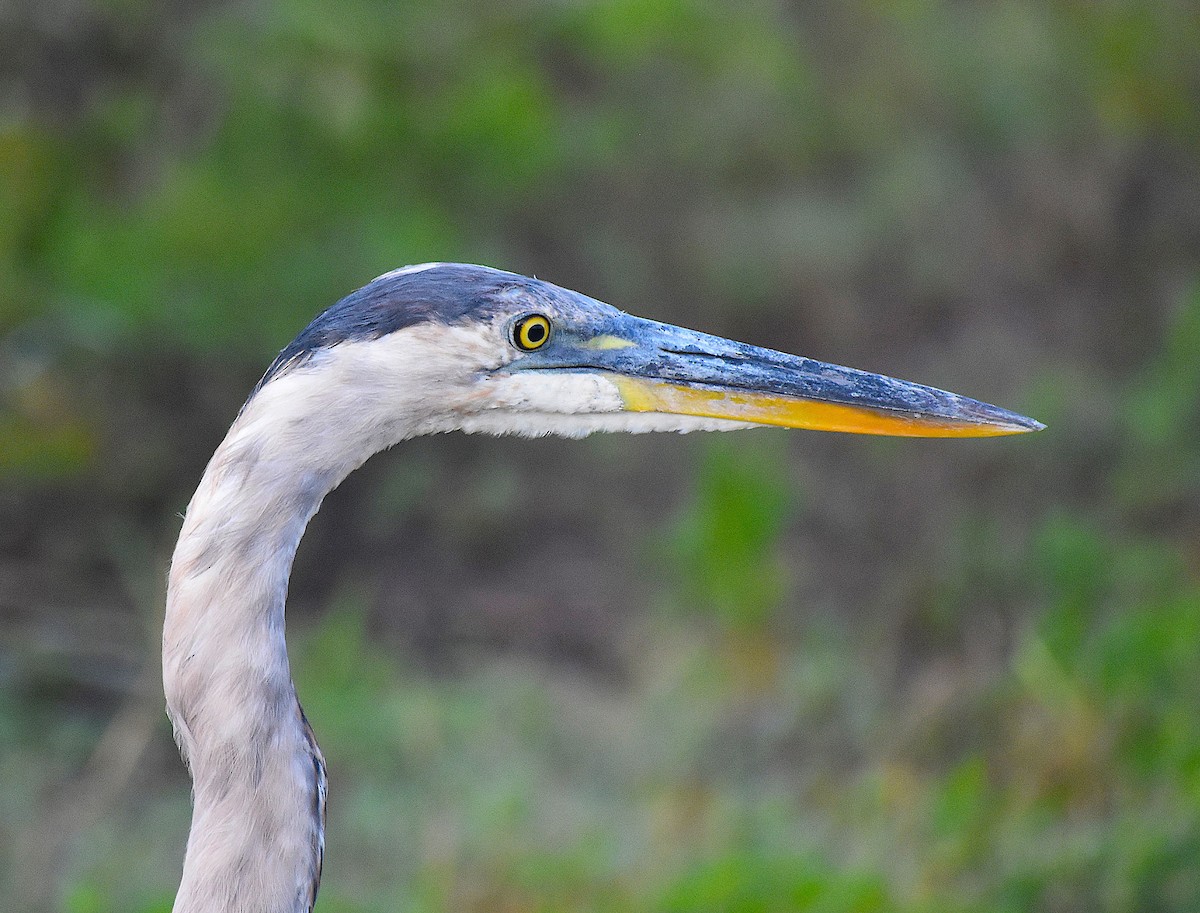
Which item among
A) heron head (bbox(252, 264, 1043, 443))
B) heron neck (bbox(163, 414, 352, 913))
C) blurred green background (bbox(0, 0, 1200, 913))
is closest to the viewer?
heron neck (bbox(163, 414, 352, 913))

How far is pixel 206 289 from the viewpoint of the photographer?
4.58 m

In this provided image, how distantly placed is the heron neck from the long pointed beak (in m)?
0.56

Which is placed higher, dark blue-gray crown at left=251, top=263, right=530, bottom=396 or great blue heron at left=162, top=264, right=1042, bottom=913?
dark blue-gray crown at left=251, top=263, right=530, bottom=396

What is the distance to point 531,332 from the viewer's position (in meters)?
1.96

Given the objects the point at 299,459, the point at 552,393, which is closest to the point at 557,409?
the point at 552,393

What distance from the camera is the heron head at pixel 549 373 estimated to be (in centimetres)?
183

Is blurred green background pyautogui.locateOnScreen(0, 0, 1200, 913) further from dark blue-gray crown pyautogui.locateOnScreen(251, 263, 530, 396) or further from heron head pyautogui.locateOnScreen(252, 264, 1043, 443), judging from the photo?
dark blue-gray crown pyautogui.locateOnScreen(251, 263, 530, 396)

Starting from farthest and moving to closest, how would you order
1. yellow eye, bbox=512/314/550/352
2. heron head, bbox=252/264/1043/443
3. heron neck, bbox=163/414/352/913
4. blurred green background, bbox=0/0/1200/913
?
blurred green background, bbox=0/0/1200/913, yellow eye, bbox=512/314/550/352, heron head, bbox=252/264/1043/443, heron neck, bbox=163/414/352/913

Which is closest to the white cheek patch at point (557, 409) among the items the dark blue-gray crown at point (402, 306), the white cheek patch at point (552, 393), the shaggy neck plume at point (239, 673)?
the white cheek patch at point (552, 393)

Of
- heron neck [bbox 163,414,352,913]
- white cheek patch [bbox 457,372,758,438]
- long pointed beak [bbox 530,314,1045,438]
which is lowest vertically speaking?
heron neck [bbox 163,414,352,913]

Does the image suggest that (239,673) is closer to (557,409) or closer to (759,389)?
(557,409)

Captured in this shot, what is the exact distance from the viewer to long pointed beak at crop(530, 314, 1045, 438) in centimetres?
204

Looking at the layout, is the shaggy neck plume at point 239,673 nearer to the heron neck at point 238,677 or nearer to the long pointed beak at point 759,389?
the heron neck at point 238,677

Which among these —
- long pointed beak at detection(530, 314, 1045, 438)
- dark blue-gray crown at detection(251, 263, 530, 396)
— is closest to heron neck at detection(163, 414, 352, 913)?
dark blue-gray crown at detection(251, 263, 530, 396)
